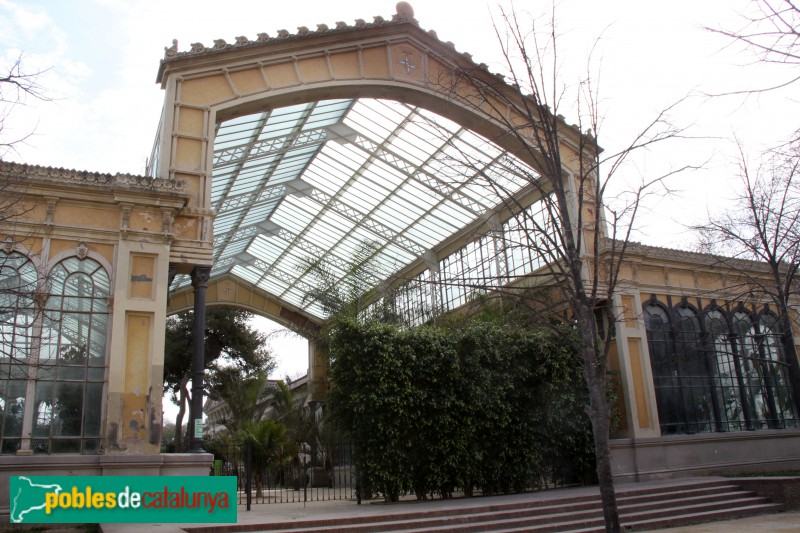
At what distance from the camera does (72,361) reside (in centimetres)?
1225

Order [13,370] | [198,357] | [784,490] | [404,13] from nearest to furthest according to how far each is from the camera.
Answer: [13,370]
[198,357]
[784,490]
[404,13]

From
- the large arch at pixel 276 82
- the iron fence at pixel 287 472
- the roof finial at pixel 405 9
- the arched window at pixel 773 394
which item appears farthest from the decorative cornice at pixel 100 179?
the arched window at pixel 773 394

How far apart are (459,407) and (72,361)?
8.47m

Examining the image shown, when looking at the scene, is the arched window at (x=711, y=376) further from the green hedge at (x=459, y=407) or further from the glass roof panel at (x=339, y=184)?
the glass roof panel at (x=339, y=184)

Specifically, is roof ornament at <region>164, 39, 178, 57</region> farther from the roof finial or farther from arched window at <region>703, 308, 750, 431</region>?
arched window at <region>703, 308, 750, 431</region>

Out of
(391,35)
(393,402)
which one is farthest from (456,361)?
(391,35)

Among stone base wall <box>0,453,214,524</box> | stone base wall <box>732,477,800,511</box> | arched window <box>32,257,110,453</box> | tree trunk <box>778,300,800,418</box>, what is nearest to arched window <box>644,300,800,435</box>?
tree trunk <box>778,300,800,418</box>

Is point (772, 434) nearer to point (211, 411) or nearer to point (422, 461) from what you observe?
point (422, 461)

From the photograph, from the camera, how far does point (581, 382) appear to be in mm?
17281

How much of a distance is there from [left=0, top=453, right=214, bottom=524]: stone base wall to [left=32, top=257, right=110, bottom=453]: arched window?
35cm

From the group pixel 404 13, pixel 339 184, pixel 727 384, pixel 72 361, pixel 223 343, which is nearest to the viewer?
pixel 72 361

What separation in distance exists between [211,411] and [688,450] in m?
32.1

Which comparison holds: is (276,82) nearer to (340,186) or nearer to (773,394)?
(340,186)

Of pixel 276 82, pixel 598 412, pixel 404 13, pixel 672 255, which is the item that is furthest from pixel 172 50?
pixel 672 255
